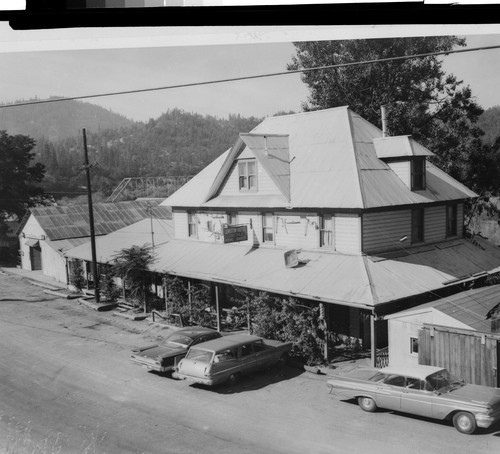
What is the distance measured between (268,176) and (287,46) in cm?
880

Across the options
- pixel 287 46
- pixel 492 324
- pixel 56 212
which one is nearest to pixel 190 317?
pixel 56 212

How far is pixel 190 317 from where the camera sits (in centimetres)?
1886

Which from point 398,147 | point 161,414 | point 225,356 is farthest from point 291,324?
point 398,147

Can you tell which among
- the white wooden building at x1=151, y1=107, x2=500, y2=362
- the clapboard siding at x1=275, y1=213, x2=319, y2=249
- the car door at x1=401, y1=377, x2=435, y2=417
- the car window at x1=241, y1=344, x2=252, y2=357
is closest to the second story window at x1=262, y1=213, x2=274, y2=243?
the white wooden building at x1=151, y1=107, x2=500, y2=362

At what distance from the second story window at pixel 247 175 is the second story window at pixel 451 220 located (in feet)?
25.1

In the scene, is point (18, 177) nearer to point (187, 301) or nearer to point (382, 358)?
point (187, 301)

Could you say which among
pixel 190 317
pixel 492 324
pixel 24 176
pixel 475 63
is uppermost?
pixel 475 63

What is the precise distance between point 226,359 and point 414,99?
13088mm

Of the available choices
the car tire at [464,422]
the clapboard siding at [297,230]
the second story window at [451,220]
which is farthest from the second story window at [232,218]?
the car tire at [464,422]

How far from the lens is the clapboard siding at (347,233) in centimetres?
1620

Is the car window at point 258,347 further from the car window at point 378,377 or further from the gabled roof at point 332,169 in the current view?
the gabled roof at point 332,169

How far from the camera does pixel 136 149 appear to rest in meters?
13.2

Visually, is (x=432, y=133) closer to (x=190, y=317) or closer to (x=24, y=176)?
(x=190, y=317)

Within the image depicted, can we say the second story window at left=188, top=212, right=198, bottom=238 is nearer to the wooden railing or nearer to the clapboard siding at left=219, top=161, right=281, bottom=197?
the clapboard siding at left=219, top=161, right=281, bottom=197
